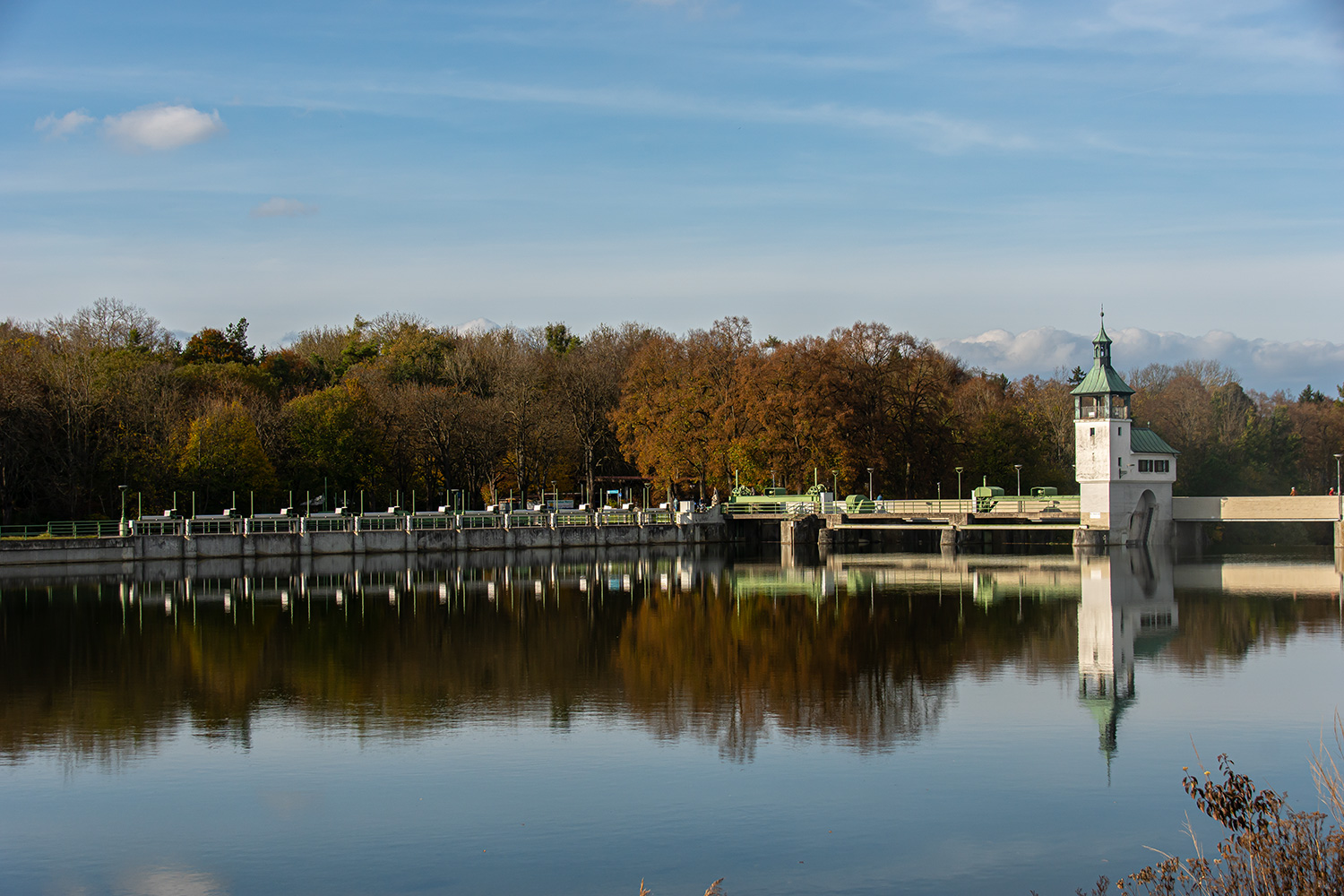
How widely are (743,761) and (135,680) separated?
13.1m

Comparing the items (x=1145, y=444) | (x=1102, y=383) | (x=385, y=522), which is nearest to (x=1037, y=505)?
(x=1145, y=444)

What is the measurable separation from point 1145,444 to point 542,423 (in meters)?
35.5

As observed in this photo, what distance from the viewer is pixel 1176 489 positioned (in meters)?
77.4

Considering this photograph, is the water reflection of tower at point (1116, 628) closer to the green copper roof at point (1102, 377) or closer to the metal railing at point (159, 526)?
the green copper roof at point (1102, 377)

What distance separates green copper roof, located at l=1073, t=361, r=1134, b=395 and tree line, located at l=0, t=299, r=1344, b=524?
966 centimetres

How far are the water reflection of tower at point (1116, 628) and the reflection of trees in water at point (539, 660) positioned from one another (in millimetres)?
575

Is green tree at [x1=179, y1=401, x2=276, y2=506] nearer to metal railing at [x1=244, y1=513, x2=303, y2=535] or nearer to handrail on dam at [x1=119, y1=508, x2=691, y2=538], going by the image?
handrail on dam at [x1=119, y1=508, x2=691, y2=538]

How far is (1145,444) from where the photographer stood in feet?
217

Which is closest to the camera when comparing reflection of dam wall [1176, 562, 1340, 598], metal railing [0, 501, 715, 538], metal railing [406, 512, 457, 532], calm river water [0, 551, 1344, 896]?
calm river water [0, 551, 1344, 896]

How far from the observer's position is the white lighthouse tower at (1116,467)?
64250mm

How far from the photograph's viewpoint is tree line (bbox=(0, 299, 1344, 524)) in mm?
60188

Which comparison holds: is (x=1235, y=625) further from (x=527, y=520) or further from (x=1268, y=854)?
(x=527, y=520)

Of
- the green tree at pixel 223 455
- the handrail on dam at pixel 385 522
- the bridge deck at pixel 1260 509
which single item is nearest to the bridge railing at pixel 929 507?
the bridge deck at pixel 1260 509

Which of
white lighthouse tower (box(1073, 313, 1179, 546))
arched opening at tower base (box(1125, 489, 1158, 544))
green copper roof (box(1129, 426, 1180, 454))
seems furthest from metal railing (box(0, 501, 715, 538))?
green copper roof (box(1129, 426, 1180, 454))
